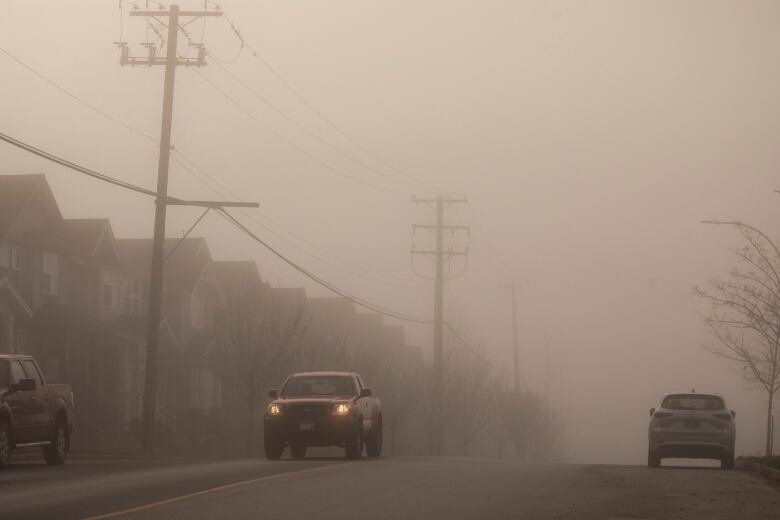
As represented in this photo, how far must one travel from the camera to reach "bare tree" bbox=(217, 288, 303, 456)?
49250mm

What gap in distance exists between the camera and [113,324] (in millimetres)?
53344

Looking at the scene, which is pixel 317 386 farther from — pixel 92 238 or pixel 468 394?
pixel 468 394

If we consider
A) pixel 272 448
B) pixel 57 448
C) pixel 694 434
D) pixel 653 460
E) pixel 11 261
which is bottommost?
pixel 653 460

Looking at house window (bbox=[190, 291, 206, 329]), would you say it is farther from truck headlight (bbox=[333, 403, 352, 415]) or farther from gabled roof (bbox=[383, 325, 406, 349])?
truck headlight (bbox=[333, 403, 352, 415])

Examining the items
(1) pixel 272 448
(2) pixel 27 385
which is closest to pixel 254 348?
(1) pixel 272 448

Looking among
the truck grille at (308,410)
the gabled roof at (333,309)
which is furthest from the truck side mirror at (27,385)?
the gabled roof at (333,309)

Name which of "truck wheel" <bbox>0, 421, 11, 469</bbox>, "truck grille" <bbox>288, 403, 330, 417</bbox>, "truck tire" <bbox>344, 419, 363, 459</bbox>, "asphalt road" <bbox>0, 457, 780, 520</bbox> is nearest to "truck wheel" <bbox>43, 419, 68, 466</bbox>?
"asphalt road" <bbox>0, 457, 780, 520</bbox>

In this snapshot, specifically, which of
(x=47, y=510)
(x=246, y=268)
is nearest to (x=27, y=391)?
(x=47, y=510)

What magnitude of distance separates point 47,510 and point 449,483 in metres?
6.71

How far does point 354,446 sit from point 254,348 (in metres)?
24.1

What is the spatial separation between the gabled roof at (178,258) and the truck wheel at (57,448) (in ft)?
119

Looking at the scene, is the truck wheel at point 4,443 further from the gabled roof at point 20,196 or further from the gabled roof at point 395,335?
the gabled roof at point 395,335

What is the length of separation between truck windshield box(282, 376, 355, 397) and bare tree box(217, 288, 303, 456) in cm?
2056

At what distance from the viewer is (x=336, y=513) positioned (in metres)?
14.4
